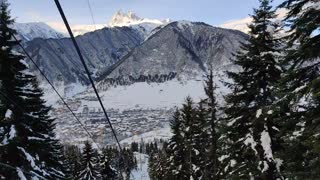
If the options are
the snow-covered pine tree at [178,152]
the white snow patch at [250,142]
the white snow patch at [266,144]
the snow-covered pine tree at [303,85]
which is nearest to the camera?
the snow-covered pine tree at [303,85]

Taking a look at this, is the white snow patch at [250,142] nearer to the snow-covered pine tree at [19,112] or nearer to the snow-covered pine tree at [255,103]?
the snow-covered pine tree at [255,103]

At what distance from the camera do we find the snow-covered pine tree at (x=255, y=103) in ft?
68.5

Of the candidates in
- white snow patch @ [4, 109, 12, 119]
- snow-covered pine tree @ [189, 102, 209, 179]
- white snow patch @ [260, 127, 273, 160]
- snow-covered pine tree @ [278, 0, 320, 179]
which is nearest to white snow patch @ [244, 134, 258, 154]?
white snow patch @ [260, 127, 273, 160]

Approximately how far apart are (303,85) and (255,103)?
33.6 ft

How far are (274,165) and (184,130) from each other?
61.2 ft

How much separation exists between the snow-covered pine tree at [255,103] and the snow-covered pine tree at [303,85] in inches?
265

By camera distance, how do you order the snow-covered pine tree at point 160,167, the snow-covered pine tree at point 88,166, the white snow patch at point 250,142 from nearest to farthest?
the white snow patch at point 250,142
the snow-covered pine tree at point 88,166
the snow-covered pine tree at point 160,167

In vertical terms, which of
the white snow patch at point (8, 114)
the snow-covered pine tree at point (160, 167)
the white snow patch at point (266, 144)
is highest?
the white snow patch at point (8, 114)

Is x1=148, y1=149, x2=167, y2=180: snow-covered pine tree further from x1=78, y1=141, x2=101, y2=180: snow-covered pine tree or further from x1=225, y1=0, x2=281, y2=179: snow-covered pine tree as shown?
x1=225, y1=0, x2=281, y2=179: snow-covered pine tree

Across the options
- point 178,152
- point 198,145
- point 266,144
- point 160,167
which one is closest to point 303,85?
point 266,144

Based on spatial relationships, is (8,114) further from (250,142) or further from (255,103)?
(255,103)

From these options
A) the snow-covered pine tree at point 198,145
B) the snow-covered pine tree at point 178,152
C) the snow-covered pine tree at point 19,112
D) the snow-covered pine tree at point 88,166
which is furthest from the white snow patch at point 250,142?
the snow-covered pine tree at point 88,166

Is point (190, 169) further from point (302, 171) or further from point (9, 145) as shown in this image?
point (302, 171)

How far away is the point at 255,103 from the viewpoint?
22.7 m
